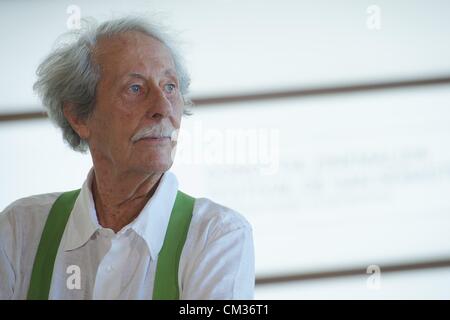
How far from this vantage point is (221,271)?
1.20 metres

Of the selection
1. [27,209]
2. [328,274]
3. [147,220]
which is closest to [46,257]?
[27,209]

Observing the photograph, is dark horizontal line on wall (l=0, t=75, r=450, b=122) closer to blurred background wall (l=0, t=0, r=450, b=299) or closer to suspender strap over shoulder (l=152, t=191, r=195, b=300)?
blurred background wall (l=0, t=0, r=450, b=299)

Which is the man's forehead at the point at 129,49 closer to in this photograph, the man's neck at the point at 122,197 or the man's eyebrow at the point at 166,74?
the man's eyebrow at the point at 166,74

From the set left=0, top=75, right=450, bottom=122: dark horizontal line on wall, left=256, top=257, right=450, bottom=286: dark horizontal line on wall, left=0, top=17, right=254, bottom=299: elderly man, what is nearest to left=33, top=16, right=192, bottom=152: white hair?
left=0, top=17, right=254, bottom=299: elderly man

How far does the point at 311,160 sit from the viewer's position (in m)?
1.52

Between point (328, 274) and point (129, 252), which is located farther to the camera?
point (328, 274)

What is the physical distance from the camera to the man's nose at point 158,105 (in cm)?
133

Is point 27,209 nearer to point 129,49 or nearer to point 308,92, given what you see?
→ point 129,49

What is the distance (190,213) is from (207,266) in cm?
14

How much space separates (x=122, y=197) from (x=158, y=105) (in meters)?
0.22

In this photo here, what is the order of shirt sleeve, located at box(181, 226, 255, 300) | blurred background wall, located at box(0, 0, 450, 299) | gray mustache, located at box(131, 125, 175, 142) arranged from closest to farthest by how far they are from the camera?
shirt sleeve, located at box(181, 226, 255, 300)
gray mustache, located at box(131, 125, 175, 142)
blurred background wall, located at box(0, 0, 450, 299)

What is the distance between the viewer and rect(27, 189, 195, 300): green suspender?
4.13ft

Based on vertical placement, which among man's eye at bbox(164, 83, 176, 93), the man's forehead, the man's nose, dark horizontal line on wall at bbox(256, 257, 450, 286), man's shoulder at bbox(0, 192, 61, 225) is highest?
the man's forehead

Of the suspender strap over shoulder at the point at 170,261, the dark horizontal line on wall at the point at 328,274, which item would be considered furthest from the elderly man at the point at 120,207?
the dark horizontal line on wall at the point at 328,274
